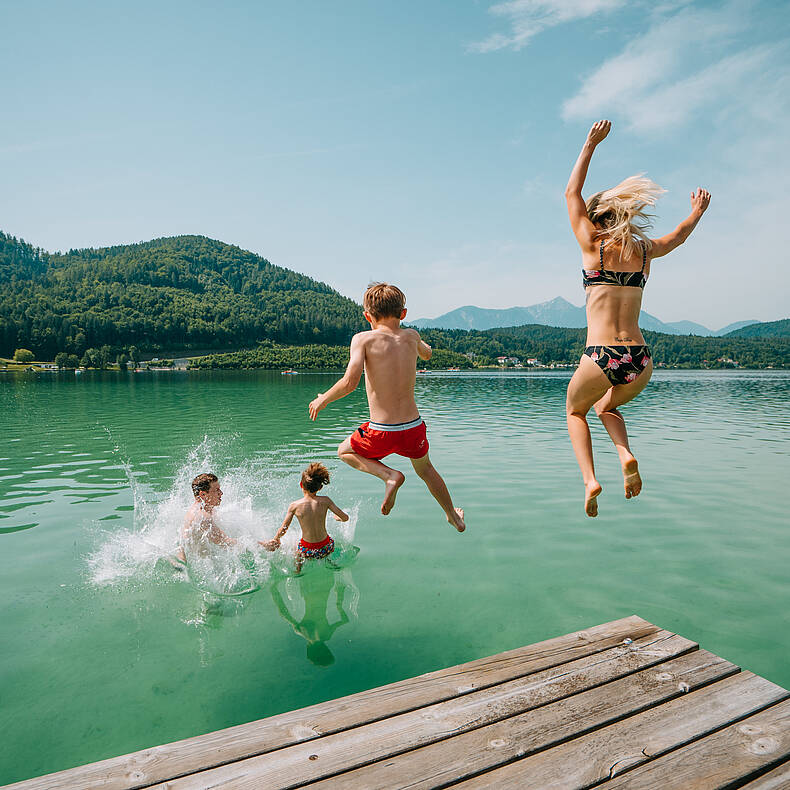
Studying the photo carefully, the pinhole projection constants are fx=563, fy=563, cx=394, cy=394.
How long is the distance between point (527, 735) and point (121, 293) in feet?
655

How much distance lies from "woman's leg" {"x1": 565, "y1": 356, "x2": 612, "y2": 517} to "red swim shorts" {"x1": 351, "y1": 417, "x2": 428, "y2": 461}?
4.08 ft

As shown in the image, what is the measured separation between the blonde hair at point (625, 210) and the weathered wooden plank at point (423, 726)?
3286 millimetres

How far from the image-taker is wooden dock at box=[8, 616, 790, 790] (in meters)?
3.34

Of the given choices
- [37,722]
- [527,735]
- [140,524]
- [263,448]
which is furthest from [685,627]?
[263,448]

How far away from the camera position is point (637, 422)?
36.0 metres

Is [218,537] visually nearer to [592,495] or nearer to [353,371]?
[353,371]

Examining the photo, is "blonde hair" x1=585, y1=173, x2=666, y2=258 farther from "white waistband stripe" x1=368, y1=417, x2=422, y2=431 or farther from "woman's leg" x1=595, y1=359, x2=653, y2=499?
"white waistband stripe" x1=368, y1=417, x2=422, y2=431

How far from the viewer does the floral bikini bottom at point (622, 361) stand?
4023 mm

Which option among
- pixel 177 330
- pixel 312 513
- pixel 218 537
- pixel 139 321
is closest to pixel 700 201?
pixel 312 513

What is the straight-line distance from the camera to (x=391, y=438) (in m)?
4.82

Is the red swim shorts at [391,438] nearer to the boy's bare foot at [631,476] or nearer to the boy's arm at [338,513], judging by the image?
the boy's bare foot at [631,476]

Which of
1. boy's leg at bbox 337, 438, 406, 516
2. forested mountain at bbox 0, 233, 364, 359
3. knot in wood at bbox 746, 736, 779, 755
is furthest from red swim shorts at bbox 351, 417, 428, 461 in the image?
forested mountain at bbox 0, 233, 364, 359

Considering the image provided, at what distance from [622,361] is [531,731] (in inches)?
103

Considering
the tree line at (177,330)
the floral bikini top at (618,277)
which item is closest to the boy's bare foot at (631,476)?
the floral bikini top at (618,277)
